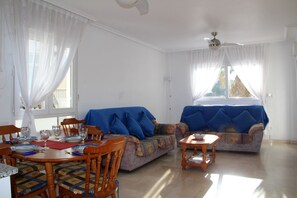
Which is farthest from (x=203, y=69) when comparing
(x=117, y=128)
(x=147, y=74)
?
(x=117, y=128)

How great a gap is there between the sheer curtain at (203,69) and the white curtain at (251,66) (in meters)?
0.42

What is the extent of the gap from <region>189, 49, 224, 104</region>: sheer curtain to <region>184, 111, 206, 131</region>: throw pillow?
1.31m

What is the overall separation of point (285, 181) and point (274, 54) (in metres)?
3.81

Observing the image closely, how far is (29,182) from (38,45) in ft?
6.55

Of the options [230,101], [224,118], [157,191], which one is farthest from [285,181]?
[230,101]

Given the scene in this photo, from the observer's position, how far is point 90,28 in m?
4.35

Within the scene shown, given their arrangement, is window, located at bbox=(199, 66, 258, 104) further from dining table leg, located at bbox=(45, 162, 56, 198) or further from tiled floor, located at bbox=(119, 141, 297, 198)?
dining table leg, located at bbox=(45, 162, 56, 198)

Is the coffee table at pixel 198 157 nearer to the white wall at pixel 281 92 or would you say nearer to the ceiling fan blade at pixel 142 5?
the ceiling fan blade at pixel 142 5

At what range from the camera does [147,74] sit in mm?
6340

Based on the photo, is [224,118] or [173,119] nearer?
[224,118]

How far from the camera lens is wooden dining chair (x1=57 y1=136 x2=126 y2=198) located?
72.1 inches

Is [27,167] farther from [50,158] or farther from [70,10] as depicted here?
[70,10]

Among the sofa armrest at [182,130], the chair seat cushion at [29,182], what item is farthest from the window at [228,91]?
the chair seat cushion at [29,182]

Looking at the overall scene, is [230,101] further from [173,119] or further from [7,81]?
[7,81]
